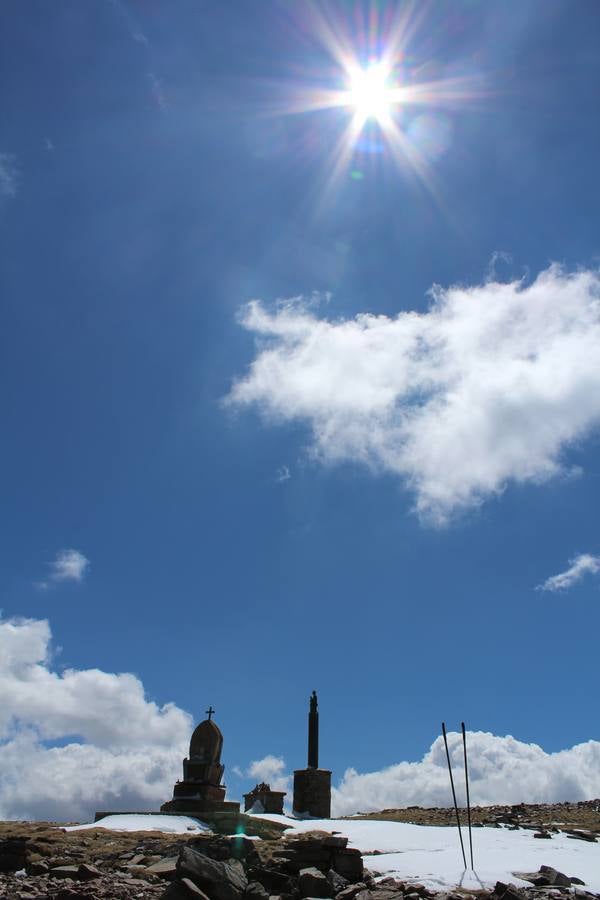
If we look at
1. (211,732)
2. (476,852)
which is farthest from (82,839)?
(211,732)

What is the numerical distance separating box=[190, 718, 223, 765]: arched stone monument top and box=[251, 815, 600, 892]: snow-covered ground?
10729 millimetres

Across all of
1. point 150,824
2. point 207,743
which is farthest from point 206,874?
point 207,743

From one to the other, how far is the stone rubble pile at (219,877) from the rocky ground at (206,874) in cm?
2

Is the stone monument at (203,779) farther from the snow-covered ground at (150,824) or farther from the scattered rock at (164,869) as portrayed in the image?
the scattered rock at (164,869)

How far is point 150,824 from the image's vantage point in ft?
75.4

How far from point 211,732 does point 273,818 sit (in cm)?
597

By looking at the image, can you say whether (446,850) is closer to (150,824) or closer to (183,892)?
(183,892)

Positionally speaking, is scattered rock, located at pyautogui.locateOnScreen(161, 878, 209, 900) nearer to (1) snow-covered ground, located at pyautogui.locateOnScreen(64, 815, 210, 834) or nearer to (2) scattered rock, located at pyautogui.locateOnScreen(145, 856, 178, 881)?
(2) scattered rock, located at pyautogui.locateOnScreen(145, 856, 178, 881)

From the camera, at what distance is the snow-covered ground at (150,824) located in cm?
2216

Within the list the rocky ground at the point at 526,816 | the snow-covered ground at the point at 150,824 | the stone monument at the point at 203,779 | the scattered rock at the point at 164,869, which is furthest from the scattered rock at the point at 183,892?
the stone monument at the point at 203,779

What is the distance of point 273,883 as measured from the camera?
1252 centimetres

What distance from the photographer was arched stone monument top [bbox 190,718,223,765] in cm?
3172


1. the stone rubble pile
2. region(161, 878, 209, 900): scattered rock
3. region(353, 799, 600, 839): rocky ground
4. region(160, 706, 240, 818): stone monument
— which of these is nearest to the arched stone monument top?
region(160, 706, 240, 818): stone monument

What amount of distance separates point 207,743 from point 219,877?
22189mm
